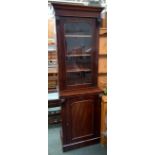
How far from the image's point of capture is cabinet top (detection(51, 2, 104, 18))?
2100mm

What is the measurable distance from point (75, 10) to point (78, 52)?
0.54 meters

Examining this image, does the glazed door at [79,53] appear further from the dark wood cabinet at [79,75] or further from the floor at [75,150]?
the floor at [75,150]

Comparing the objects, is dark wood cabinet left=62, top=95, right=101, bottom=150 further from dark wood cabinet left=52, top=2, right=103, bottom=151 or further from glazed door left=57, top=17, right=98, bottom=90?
glazed door left=57, top=17, right=98, bottom=90

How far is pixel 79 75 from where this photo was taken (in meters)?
2.52

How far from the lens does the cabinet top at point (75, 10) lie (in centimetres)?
210

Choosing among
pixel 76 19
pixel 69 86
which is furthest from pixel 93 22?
pixel 69 86

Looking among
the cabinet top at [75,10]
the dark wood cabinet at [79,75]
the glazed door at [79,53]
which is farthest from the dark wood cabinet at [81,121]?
the cabinet top at [75,10]

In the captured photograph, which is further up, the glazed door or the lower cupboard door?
the glazed door

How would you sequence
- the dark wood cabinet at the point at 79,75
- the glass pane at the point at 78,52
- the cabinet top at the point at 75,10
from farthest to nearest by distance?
the glass pane at the point at 78,52 → the dark wood cabinet at the point at 79,75 → the cabinet top at the point at 75,10

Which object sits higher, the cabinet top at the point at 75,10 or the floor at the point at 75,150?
the cabinet top at the point at 75,10

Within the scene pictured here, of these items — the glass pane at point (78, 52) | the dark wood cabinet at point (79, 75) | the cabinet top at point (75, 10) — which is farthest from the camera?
the glass pane at point (78, 52)

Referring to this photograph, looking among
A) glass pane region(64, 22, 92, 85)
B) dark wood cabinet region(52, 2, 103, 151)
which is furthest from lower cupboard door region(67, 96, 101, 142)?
glass pane region(64, 22, 92, 85)

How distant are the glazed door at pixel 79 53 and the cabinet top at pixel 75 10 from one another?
6 centimetres
